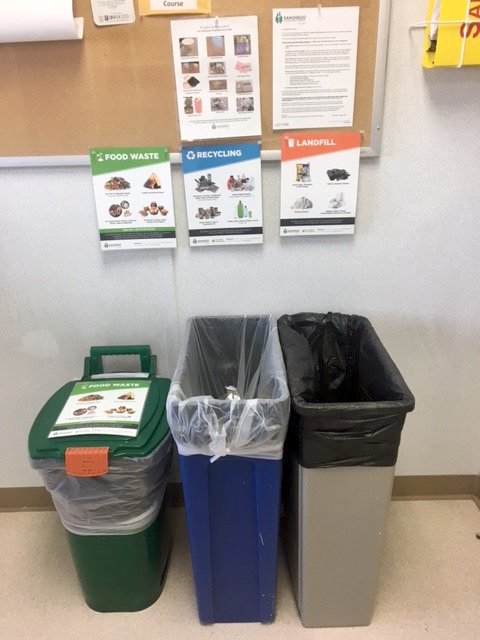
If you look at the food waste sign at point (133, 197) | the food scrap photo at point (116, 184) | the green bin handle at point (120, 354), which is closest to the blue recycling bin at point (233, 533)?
the green bin handle at point (120, 354)

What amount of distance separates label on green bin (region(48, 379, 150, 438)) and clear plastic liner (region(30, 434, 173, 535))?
3.1 inches

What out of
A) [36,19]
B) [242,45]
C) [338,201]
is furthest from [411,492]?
[36,19]

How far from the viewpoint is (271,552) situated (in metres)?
1.29

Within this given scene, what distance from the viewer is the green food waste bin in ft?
3.99

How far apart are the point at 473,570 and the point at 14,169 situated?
1842mm

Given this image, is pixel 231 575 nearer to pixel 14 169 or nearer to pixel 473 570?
pixel 473 570

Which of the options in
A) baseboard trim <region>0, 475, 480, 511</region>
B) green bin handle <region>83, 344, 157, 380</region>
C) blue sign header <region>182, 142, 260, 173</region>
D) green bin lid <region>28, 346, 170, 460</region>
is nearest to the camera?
green bin lid <region>28, 346, 170, 460</region>

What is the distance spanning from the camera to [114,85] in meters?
1.29

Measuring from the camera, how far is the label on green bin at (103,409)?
4.06ft

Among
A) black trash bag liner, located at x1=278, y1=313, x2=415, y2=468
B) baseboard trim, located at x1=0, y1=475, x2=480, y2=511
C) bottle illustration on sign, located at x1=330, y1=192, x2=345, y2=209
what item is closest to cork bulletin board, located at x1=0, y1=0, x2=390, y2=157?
bottle illustration on sign, located at x1=330, y1=192, x2=345, y2=209

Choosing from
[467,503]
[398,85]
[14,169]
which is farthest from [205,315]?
[467,503]

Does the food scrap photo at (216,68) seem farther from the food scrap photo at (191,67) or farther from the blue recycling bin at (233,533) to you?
the blue recycling bin at (233,533)

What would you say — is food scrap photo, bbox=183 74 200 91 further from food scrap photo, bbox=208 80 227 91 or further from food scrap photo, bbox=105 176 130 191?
food scrap photo, bbox=105 176 130 191

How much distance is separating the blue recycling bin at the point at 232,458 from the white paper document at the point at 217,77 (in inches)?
21.9
